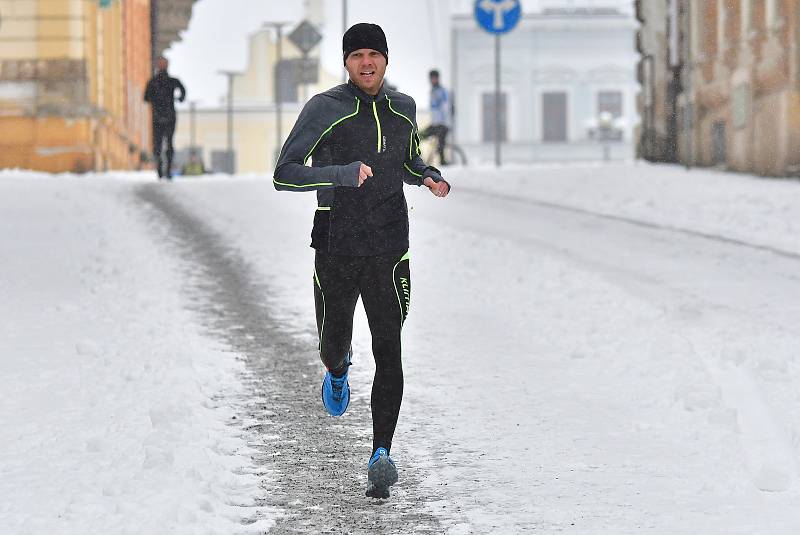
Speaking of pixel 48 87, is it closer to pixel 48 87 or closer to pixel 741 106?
pixel 48 87

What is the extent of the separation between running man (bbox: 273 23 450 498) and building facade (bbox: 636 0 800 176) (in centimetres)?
1630

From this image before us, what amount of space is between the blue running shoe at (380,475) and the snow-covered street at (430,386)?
5 cm

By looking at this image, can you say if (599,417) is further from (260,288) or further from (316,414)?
(260,288)

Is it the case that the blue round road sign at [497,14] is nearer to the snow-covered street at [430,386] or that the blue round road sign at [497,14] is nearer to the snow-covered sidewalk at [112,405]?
the snow-covered street at [430,386]

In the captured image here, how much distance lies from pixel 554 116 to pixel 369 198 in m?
56.2

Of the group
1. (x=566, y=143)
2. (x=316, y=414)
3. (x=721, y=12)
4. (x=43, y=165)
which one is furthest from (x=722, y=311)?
(x=566, y=143)

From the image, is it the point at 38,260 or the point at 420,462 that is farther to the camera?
the point at 38,260

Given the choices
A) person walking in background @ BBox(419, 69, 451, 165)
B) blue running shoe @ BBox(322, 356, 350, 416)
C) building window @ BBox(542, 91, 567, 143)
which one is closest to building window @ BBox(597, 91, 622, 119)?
building window @ BBox(542, 91, 567, 143)

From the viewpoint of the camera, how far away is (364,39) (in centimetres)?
521

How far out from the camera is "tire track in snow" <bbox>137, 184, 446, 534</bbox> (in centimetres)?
508

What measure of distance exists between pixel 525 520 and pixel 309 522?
0.74 m

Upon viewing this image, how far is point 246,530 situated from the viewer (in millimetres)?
4879

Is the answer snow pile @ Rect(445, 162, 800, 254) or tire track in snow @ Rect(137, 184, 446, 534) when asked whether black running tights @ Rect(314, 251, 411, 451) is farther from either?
snow pile @ Rect(445, 162, 800, 254)

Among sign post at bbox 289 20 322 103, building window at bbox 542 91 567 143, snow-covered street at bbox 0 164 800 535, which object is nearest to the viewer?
snow-covered street at bbox 0 164 800 535
